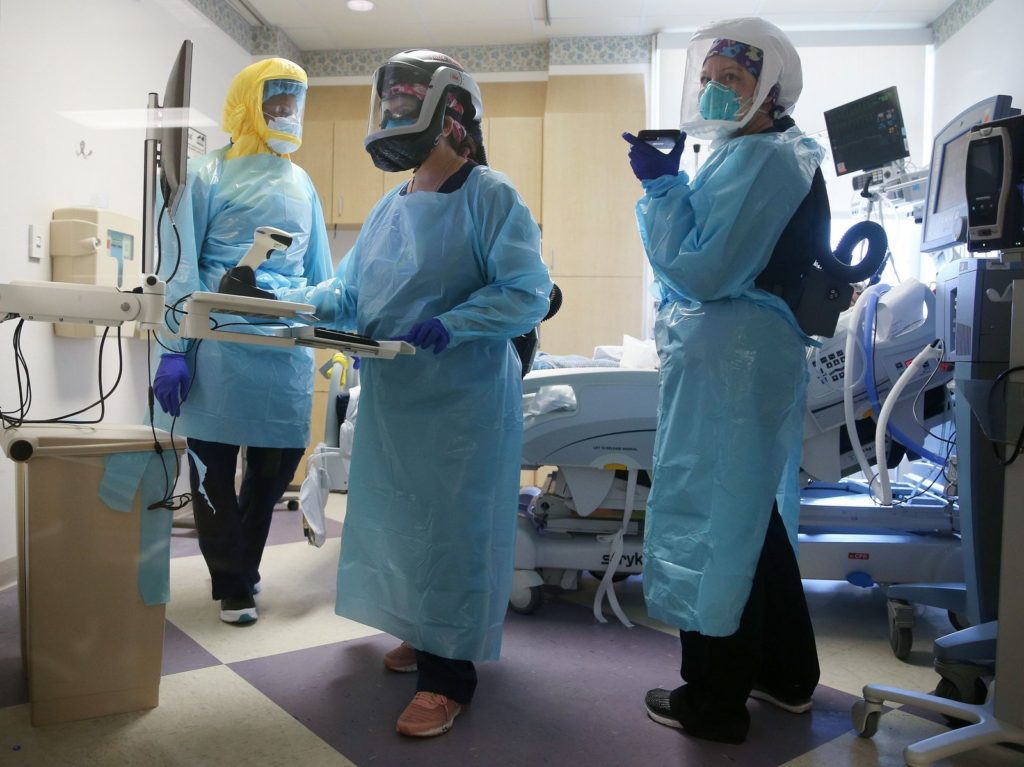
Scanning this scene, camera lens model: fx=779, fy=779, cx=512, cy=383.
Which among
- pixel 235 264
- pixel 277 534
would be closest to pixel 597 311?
pixel 277 534

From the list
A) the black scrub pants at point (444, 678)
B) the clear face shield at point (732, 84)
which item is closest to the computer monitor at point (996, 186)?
the clear face shield at point (732, 84)

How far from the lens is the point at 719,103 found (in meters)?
1.62

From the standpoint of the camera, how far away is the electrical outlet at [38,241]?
9.11ft

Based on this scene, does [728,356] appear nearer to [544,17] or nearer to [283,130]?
[283,130]

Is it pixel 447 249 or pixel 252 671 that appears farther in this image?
pixel 252 671

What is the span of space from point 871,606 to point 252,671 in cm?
197

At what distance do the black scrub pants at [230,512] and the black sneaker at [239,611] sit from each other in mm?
15

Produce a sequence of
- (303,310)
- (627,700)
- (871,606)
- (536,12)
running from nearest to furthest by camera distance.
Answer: (303,310) < (627,700) < (871,606) < (536,12)

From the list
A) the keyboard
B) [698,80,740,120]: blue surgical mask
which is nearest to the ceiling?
[698,80,740,120]: blue surgical mask

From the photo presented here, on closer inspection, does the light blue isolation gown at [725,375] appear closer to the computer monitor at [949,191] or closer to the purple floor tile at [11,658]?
the computer monitor at [949,191]

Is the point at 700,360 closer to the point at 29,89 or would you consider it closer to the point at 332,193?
the point at 29,89

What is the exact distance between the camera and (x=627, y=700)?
5.88 ft

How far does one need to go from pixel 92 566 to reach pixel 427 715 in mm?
742

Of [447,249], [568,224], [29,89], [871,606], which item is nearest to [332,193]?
[568,224]
